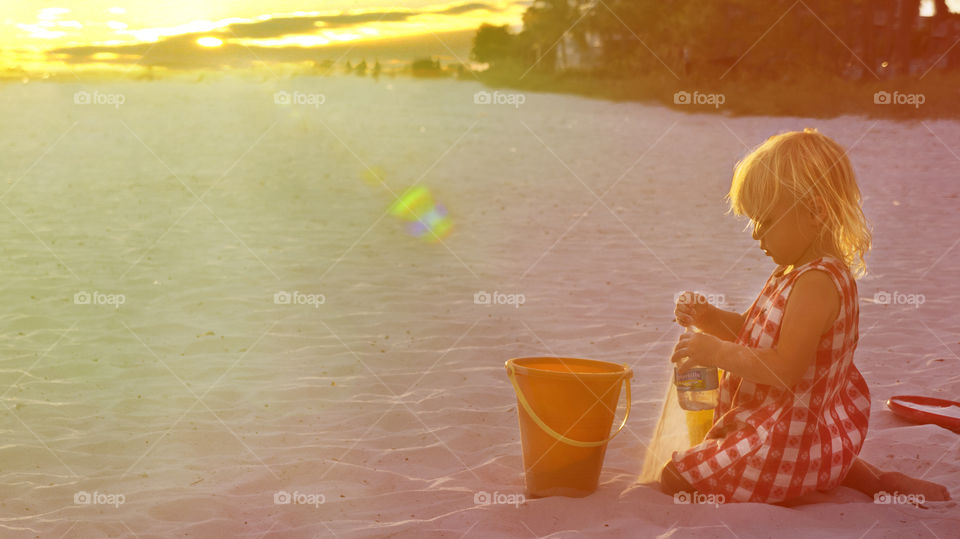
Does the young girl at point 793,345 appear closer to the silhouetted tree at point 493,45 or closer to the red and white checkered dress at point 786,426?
the red and white checkered dress at point 786,426

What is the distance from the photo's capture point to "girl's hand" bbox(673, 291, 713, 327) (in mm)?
3365

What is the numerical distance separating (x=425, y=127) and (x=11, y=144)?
8414 millimetres

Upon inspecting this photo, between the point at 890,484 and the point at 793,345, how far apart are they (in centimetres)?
68

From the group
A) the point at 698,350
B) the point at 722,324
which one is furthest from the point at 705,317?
the point at 698,350

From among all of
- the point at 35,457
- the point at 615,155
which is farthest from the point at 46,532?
the point at 615,155

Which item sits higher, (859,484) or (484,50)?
(484,50)

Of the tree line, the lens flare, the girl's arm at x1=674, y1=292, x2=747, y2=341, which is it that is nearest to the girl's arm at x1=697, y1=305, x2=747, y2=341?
the girl's arm at x1=674, y1=292, x2=747, y2=341

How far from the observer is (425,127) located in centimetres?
2103

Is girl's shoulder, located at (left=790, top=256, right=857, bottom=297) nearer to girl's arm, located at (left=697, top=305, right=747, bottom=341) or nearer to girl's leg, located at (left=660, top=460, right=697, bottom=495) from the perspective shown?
girl's arm, located at (left=697, top=305, right=747, bottom=341)

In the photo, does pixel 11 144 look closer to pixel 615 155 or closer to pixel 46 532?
pixel 615 155

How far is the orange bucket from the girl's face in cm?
63

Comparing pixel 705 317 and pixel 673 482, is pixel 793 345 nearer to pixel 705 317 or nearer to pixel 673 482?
pixel 705 317

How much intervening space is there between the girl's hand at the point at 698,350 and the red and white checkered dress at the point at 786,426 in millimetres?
179

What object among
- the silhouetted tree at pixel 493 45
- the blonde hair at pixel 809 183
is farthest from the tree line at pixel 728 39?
the blonde hair at pixel 809 183
